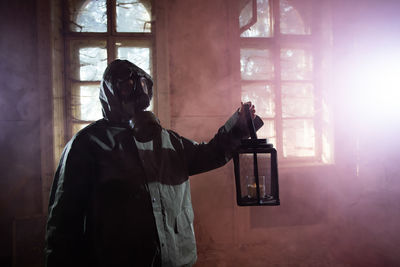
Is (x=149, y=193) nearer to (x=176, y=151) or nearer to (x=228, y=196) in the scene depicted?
(x=176, y=151)

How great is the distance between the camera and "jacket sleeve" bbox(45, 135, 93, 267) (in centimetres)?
137

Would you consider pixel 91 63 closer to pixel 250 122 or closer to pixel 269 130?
pixel 250 122

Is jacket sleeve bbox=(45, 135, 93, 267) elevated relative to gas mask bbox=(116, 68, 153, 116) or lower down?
lower down

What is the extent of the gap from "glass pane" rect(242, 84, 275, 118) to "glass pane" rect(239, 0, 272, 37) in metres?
0.82

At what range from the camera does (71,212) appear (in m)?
1.41

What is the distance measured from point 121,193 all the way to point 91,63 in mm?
2422

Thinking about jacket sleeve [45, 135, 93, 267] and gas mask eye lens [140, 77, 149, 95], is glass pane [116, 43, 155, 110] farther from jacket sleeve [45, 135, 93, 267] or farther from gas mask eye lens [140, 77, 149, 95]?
jacket sleeve [45, 135, 93, 267]

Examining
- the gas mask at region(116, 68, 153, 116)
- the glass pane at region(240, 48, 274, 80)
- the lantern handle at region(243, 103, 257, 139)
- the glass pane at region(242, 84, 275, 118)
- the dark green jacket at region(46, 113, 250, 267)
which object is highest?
the glass pane at region(240, 48, 274, 80)

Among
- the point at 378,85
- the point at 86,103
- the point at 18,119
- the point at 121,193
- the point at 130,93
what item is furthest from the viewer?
the point at 378,85

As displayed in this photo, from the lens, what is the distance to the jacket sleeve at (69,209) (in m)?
1.37

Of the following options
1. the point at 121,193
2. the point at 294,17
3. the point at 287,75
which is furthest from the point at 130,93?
the point at 294,17

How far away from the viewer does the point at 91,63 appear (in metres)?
3.17

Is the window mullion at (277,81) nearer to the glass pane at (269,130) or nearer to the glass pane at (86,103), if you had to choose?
the glass pane at (269,130)

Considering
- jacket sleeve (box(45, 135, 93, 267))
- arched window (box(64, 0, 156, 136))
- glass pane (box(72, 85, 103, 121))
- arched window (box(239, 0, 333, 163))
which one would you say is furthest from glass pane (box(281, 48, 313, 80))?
jacket sleeve (box(45, 135, 93, 267))
